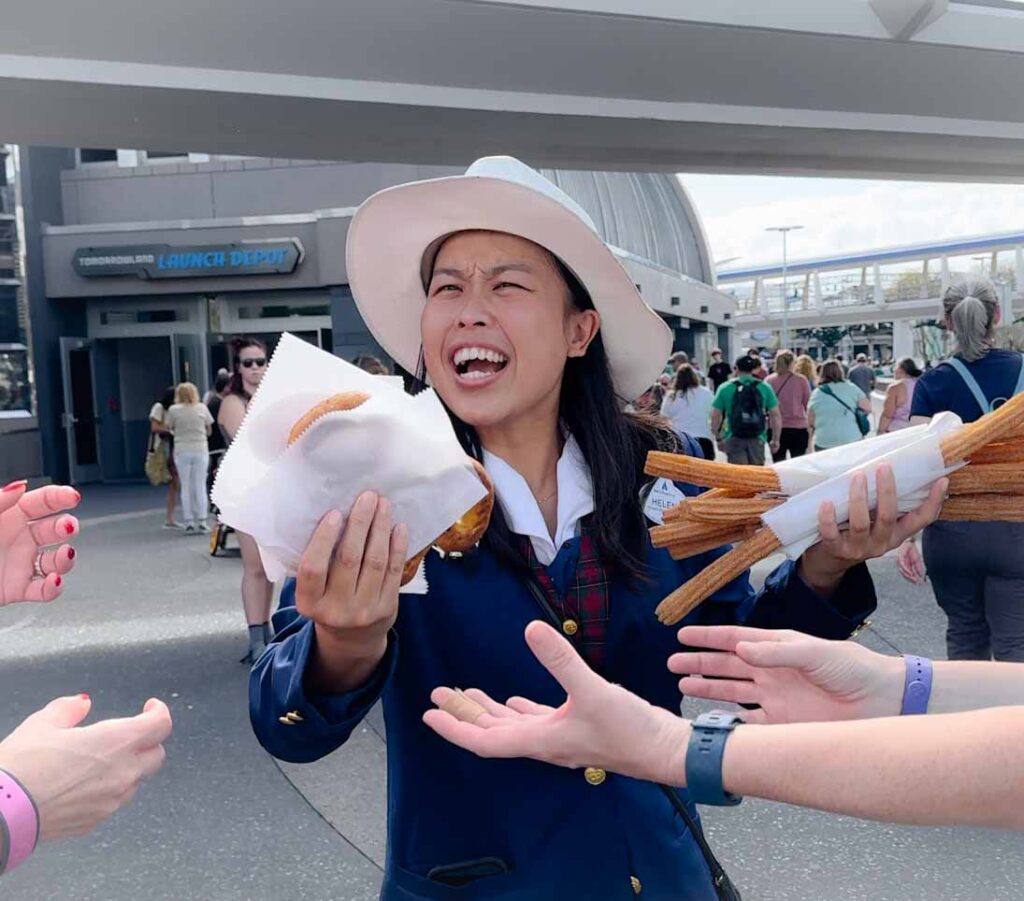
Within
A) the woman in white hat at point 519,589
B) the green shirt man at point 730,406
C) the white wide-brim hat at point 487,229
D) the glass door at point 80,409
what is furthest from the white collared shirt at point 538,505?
the glass door at point 80,409

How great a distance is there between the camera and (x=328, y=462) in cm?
128

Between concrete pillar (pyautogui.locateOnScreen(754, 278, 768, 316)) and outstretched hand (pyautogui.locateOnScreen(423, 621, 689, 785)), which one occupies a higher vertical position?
concrete pillar (pyautogui.locateOnScreen(754, 278, 768, 316))

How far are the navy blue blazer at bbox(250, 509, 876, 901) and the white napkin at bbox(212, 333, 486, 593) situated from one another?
0.23 meters

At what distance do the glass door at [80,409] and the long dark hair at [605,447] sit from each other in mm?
16400

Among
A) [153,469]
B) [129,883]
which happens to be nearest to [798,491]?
[129,883]

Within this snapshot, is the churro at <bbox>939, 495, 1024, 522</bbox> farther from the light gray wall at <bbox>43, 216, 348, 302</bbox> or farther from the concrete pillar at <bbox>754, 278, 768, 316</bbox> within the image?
the concrete pillar at <bbox>754, 278, 768, 316</bbox>

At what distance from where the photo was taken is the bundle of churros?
1655mm

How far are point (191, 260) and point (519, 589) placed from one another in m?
15.8

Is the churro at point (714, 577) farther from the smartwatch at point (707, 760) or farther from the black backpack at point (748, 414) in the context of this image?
the black backpack at point (748, 414)

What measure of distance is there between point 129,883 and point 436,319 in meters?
2.64

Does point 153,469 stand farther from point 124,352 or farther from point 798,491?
point 798,491

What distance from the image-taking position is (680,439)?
2160 mm

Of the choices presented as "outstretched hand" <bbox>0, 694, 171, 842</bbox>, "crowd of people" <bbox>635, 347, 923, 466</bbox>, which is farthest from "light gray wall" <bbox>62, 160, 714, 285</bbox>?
"outstretched hand" <bbox>0, 694, 171, 842</bbox>

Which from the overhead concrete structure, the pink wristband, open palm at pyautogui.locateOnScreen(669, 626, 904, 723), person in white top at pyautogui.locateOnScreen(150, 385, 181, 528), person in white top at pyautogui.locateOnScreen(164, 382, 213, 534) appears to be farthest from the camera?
person in white top at pyautogui.locateOnScreen(150, 385, 181, 528)
